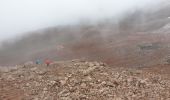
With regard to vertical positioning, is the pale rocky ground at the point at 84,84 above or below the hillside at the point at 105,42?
below

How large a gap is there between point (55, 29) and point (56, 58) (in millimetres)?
18809

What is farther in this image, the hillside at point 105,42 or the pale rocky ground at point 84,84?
the hillside at point 105,42

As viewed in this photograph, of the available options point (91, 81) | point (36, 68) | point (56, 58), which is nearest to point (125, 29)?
point (56, 58)

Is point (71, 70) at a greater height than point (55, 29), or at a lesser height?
lesser

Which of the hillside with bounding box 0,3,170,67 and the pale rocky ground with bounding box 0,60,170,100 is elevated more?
the hillside with bounding box 0,3,170,67

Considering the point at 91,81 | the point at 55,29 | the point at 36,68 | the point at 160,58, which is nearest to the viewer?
the point at 91,81

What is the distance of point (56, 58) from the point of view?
38094mm

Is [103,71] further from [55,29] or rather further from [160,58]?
[55,29]

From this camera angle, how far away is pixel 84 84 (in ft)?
63.6

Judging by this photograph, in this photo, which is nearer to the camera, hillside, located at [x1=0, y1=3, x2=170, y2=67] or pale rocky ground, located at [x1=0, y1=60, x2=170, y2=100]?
pale rocky ground, located at [x1=0, y1=60, x2=170, y2=100]

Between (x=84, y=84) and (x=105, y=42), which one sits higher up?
(x=105, y=42)

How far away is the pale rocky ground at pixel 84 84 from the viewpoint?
60.8ft

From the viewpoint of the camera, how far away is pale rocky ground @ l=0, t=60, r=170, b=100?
60.8 ft

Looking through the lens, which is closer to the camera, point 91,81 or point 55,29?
point 91,81
